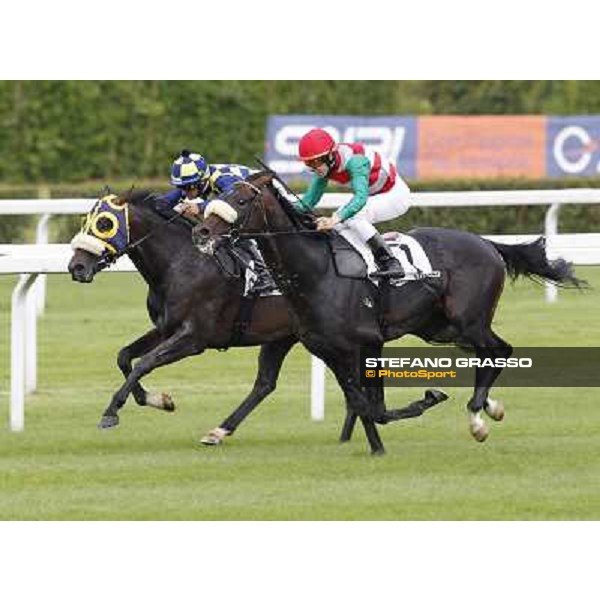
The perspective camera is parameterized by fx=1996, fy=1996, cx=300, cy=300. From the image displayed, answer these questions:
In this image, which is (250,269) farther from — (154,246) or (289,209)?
(289,209)

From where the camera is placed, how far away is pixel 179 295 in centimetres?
994

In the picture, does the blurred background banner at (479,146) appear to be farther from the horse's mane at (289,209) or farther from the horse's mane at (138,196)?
the horse's mane at (289,209)

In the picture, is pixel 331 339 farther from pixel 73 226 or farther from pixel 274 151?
pixel 274 151

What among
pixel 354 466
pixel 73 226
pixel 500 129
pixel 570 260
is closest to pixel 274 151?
pixel 500 129

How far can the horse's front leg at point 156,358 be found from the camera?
9438 mm

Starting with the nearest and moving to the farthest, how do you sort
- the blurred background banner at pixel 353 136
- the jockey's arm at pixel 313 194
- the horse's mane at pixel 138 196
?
the jockey's arm at pixel 313 194 → the horse's mane at pixel 138 196 → the blurred background banner at pixel 353 136

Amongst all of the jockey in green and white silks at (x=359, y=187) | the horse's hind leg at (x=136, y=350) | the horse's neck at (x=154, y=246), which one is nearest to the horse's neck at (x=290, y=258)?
the jockey in green and white silks at (x=359, y=187)

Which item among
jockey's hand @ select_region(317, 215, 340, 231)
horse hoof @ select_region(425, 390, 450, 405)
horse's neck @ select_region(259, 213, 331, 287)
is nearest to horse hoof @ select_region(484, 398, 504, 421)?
horse hoof @ select_region(425, 390, 450, 405)

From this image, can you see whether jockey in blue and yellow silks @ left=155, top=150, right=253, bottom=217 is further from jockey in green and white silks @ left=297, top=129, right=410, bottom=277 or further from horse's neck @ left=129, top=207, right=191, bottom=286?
jockey in green and white silks @ left=297, top=129, right=410, bottom=277

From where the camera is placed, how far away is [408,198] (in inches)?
394

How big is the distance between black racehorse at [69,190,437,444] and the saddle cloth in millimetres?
727

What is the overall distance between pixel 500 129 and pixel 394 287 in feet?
44.5

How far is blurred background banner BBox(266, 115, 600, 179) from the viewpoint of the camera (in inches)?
883

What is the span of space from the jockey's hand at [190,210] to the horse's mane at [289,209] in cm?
89
